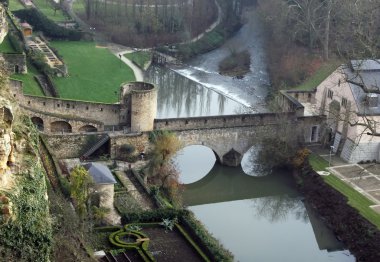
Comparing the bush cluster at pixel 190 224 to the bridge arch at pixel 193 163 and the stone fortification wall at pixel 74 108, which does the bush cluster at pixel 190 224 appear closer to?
the bridge arch at pixel 193 163

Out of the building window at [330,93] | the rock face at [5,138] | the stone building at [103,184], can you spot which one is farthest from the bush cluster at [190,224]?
the building window at [330,93]

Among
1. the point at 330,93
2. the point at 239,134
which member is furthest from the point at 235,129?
the point at 330,93

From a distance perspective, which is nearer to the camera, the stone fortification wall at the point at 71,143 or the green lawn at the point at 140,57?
the stone fortification wall at the point at 71,143

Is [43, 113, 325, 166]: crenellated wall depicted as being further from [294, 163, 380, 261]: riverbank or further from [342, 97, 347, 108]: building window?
[294, 163, 380, 261]: riverbank

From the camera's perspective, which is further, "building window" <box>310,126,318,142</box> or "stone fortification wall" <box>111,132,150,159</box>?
"building window" <box>310,126,318,142</box>

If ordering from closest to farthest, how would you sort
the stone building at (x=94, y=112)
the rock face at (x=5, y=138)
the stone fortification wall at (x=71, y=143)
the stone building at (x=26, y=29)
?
the rock face at (x=5, y=138) < the stone fortification wall at (x=71, y=143) < the stone building at (x=94, y=112) < the stone building at (x=26, y=29)

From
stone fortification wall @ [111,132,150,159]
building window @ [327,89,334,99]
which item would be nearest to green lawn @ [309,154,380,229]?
building window @ [327,89,334,99]

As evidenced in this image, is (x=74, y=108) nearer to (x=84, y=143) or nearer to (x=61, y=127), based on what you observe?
(x=61, y=127)
